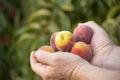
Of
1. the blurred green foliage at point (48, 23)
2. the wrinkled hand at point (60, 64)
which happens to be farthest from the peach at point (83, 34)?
the blurred green foliage at point (48, 23)

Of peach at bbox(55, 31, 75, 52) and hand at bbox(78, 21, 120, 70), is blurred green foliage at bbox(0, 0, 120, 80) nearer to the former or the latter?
hand at bbox(78, 21, 120, 70)

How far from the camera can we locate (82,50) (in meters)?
1.77

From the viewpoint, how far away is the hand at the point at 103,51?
5.89 feet

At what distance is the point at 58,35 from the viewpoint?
180cm

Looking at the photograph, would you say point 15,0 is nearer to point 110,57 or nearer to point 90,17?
point 90,17

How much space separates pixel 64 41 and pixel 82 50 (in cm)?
9

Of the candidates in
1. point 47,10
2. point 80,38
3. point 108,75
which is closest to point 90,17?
point 47,10

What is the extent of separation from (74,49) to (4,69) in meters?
1.82

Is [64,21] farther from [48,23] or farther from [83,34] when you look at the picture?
[83,34]

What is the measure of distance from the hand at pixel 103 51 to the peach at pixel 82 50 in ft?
0.14

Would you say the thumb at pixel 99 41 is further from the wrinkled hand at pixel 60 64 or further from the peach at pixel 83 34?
the wrinkled hand at pixel 60 64

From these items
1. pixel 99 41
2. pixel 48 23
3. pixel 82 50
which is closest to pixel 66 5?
pixel 48 23

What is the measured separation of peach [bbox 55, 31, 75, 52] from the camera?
5.86 feet

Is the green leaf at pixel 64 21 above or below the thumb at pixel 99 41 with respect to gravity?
above
